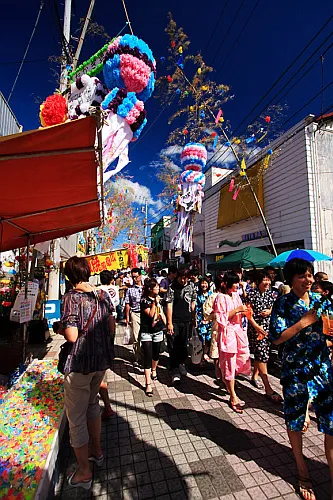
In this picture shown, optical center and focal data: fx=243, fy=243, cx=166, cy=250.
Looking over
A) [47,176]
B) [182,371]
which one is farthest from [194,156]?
[47,176]

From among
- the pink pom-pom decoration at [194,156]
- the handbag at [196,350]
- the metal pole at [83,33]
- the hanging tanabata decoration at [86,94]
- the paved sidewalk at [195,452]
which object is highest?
the metal pole at [83,33]

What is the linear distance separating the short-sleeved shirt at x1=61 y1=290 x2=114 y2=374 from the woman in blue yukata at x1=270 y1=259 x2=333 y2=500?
1549 mm

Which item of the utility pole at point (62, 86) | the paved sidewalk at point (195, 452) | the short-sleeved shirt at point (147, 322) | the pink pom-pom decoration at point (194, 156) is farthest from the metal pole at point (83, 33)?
the paved sidewalk at point (195, 452)

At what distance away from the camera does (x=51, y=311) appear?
7605 mm

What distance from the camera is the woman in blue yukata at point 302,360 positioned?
202cm

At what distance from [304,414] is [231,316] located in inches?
58.0

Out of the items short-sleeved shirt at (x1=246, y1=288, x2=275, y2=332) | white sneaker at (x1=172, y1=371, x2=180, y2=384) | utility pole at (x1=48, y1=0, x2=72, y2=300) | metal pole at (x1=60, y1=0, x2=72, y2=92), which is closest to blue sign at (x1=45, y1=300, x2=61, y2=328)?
utility pole at (x1=48, y1=0, x2=72, y2=300)

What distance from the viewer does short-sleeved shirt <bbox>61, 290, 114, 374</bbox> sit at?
206 centimetres

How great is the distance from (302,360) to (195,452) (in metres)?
1.54

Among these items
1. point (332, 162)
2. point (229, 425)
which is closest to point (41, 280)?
point (229, 425)

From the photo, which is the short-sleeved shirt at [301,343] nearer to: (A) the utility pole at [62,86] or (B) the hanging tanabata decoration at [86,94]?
(B) the hanging tanabata decoration at [86,94]

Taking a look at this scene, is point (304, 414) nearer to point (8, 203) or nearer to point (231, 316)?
point (231, 316)

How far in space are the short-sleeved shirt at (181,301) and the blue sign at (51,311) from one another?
466cm

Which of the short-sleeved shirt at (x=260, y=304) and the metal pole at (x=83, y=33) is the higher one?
the metal pole at (x=83, y=33)
